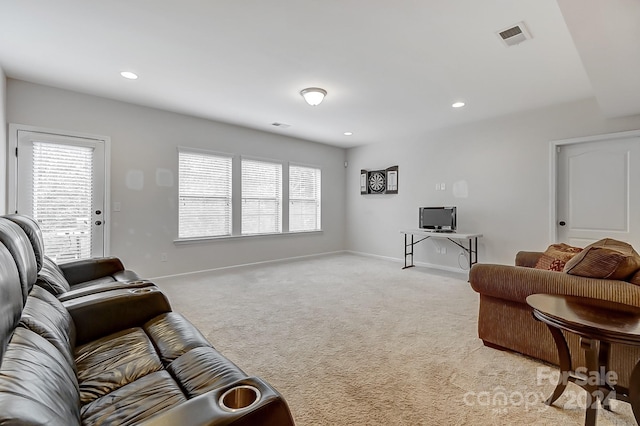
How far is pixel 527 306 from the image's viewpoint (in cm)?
213

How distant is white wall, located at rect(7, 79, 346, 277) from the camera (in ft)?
12.3

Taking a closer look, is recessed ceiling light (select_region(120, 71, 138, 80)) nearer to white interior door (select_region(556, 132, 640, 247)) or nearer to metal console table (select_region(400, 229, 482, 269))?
metal console table (select_region(400, 229, 482, 269))

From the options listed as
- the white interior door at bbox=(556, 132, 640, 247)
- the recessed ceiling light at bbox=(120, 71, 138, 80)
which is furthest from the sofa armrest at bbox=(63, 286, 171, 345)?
the white interior door at bbox=(556, 132, 640, 247)

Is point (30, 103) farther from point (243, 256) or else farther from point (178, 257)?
point (243, 256)

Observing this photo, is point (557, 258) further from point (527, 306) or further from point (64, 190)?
point (64, 190)

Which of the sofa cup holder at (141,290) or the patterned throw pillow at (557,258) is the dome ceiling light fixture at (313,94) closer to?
the sofa cup holder at (141,290)

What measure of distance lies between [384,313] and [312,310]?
78cm

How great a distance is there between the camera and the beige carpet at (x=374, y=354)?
1.66m

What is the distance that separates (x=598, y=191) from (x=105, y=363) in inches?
215

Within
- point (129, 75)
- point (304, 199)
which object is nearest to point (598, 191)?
point (304, 199)

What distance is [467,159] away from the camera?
17.0 ft

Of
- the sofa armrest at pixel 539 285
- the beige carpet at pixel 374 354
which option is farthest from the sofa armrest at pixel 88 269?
the sofa armrest at pixel 539 285

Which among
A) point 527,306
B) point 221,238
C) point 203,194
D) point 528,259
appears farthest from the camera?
point 221,238

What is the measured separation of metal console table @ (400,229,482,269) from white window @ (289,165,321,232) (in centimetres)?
208
